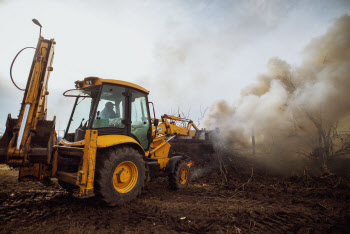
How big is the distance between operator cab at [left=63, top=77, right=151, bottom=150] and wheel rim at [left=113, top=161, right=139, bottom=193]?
81 cm

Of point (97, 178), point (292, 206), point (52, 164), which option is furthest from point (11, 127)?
point (292, 206)

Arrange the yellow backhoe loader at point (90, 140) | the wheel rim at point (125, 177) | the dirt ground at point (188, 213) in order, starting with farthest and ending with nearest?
1. the wheel rim at point (125, 177)
2. the yellow backhoe loader at point (90, 140)
3. the dirt ground at point (188, 213)

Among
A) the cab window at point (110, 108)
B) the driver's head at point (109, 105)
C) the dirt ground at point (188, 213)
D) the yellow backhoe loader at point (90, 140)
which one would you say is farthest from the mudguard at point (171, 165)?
the driver's head at point (109, 105)

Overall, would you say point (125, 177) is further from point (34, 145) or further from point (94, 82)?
point (94, 82)

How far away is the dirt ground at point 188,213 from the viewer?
3025mm

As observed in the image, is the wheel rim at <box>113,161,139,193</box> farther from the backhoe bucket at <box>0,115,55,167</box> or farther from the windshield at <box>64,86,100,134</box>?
the windshield at <box>64,86,100,134</box>

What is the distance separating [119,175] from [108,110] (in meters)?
1.54

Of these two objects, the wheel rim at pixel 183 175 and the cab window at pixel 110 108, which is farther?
the wheel rim at pixel 183 175

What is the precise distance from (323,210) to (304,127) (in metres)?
4.71

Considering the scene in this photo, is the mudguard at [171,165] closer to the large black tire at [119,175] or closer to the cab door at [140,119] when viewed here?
the cab door at [140,119]

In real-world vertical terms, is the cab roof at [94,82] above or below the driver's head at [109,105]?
above

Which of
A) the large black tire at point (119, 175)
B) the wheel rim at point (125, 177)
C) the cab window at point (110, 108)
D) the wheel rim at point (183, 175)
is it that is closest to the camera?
the large black tire at point (119, 175)

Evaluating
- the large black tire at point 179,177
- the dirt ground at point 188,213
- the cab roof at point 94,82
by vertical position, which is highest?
the cab roof at point 94,82

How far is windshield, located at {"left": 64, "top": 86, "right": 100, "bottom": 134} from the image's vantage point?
15.5 feet
